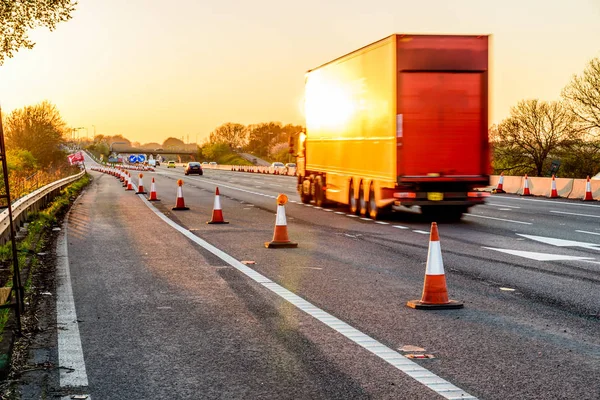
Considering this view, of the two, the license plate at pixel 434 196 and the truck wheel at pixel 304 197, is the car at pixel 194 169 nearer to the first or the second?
the truck wheel at pixel 304 197

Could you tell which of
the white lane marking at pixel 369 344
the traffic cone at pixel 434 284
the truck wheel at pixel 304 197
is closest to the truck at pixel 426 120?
the truck wheel at pixel 304 197

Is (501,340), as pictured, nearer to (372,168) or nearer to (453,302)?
(453,302)

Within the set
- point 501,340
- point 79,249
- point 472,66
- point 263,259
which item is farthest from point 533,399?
point 472,66

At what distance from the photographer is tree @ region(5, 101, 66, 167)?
270 ft

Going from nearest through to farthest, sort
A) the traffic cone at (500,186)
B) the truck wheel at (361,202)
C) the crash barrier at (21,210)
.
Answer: the crash barrier at (21,210) → the truck wheel at (361,202) → the traffic cone at (500,186)

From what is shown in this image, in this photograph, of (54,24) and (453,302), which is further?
(54,24)

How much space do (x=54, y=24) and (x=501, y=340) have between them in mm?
26135

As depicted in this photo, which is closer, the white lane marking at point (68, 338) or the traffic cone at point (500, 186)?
the white lane marking at point (68, 338)

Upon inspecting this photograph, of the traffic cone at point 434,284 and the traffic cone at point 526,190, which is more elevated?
the traffic cone at point 434,284

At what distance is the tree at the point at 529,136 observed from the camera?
261ft

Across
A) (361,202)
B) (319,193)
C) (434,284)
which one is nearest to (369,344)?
(434,284)

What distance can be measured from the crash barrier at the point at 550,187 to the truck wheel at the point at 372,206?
12363 mm

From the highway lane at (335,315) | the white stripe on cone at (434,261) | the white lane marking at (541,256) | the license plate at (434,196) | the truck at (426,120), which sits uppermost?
the truck at (426,120)

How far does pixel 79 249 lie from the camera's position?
14641 millimetres
